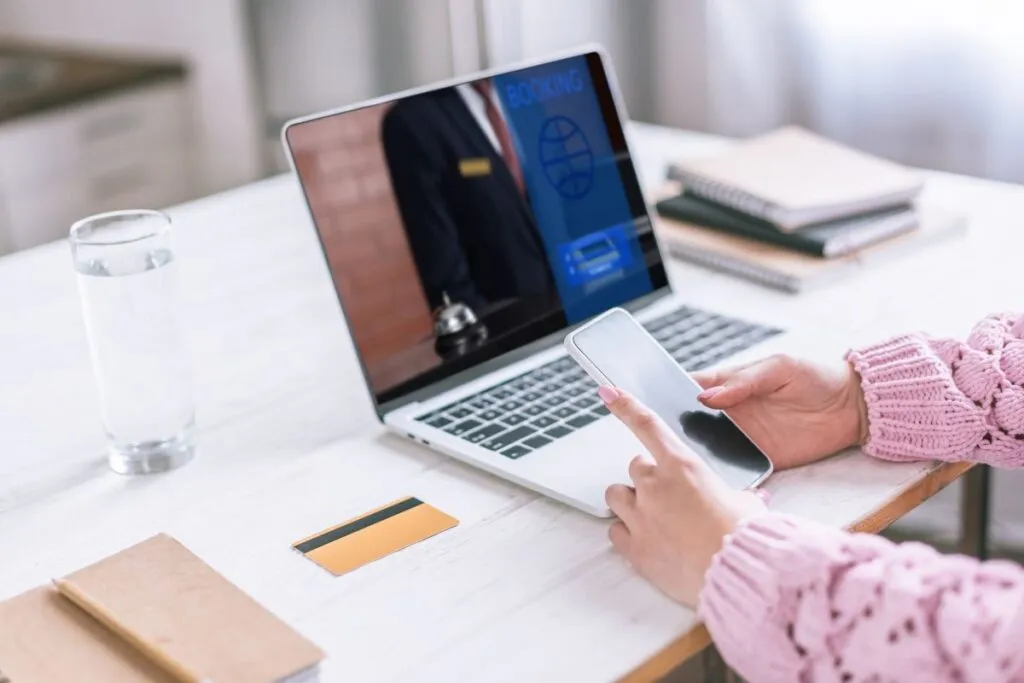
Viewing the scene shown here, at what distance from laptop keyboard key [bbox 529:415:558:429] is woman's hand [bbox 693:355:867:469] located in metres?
0.12

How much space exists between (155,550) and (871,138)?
55.3 inches

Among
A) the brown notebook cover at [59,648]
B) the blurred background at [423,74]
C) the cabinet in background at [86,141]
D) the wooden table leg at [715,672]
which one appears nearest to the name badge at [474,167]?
the brown notebook cover at [59,648]

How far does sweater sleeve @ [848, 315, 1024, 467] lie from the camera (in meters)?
0.95

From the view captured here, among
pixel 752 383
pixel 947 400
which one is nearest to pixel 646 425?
pixel 752 383

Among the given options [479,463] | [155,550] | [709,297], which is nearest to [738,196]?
[709,297]

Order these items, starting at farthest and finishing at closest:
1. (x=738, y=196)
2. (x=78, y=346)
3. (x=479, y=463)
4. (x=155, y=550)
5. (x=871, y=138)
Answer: (x=871, y=138) → (x=738, y=196) → (x=78, y=346) → (x=479, y=463) → (x=155, y=550)

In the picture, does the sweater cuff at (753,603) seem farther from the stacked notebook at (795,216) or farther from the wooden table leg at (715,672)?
the wooden table leg at (715,672)

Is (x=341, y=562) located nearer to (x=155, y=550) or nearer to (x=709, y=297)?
(x=155, y=550)

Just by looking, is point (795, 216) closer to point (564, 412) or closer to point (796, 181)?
point (796, 181)

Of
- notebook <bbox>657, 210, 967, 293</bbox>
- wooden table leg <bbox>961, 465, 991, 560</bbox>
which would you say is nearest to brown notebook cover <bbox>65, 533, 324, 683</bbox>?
notebook <bbox>657, 210, 967, 293</bbox>

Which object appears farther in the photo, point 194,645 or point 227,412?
point 227,412

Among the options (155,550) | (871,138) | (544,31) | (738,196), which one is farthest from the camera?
(544,31)

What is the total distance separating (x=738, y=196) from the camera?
1.41m

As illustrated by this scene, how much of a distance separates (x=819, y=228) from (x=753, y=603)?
2.30ft
